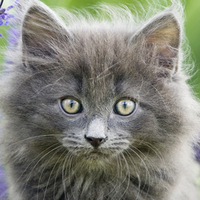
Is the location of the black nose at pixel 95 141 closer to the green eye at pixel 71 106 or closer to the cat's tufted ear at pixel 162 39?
the green eye at pixel 71 106

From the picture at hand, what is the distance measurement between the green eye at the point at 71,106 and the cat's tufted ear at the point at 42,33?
309 mm

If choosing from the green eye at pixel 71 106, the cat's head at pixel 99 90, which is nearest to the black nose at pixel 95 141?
the cat's head at pixel 99 90

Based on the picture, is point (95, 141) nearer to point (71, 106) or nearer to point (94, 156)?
point (94, 156)

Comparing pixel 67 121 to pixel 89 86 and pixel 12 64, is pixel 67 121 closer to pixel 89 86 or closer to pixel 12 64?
pixel 89 86

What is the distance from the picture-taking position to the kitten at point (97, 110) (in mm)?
2107

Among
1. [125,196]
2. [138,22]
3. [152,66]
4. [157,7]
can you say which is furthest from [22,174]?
[157,7]

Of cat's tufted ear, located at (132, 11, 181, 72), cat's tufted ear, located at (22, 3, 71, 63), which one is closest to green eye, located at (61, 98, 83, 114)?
cat's tufted ear, located at (22, 3, 71, 63)

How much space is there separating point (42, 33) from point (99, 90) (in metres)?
0.51

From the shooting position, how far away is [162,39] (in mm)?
2260

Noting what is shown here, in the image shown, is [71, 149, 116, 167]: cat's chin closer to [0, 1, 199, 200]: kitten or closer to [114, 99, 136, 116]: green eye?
[0, 1, 199, 200]: kitten

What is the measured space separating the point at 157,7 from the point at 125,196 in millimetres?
1324

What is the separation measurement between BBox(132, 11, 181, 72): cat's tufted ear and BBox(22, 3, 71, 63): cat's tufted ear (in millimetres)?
423

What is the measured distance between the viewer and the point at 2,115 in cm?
241

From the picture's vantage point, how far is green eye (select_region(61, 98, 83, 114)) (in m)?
2.11
